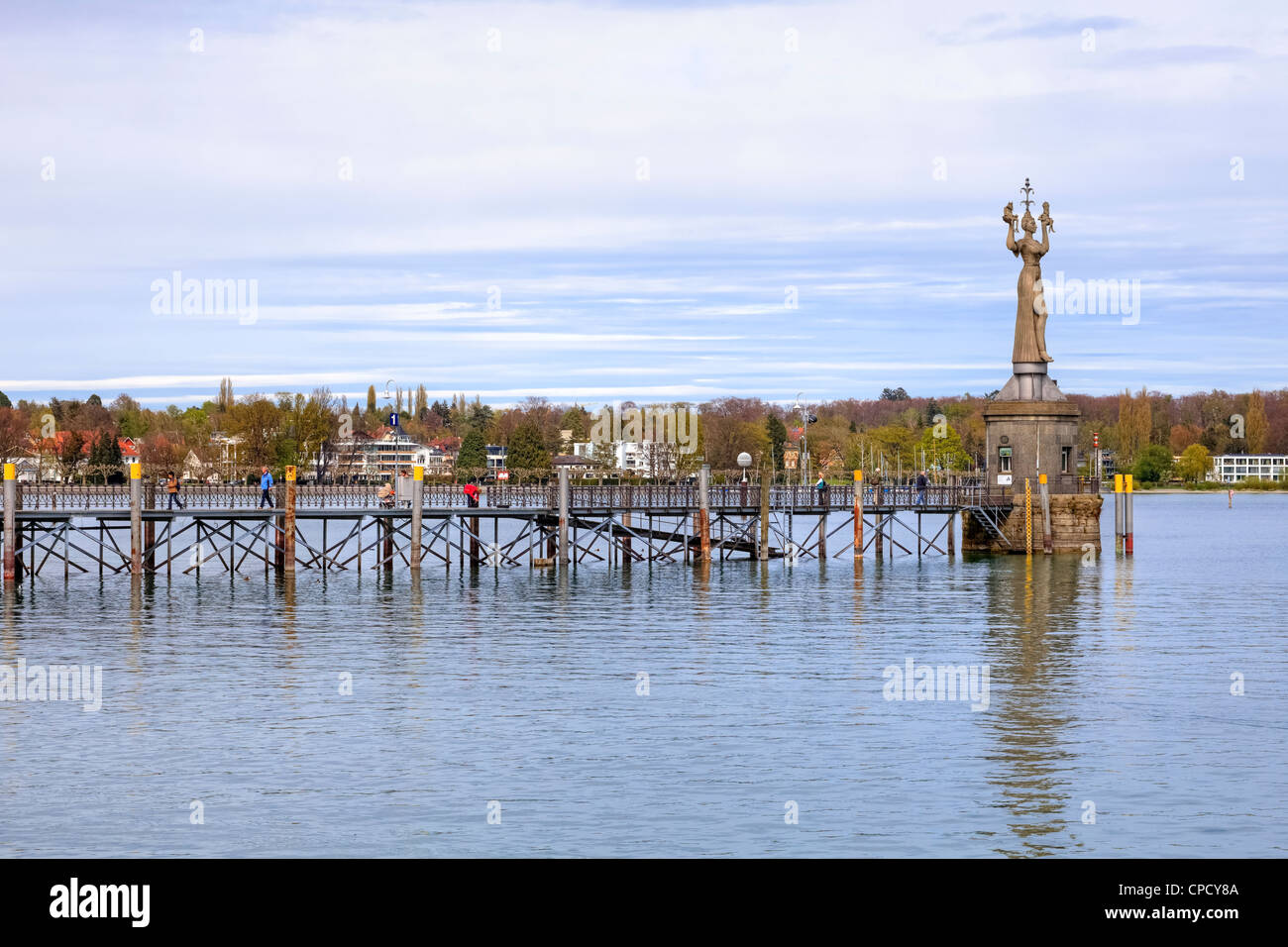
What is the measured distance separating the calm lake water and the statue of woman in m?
22.1

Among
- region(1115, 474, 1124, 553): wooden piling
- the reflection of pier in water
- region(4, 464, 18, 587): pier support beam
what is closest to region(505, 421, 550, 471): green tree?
region(1115, 474, 1124, 553): wooden piling

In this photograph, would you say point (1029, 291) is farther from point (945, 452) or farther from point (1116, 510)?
point (945, 452)

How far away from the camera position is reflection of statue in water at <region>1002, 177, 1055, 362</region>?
73.3 m

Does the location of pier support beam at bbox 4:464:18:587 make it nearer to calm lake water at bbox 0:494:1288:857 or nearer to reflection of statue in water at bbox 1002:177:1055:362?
calm lake water at bbox 0:494:1288:857

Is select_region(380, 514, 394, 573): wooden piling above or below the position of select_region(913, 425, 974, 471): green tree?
below

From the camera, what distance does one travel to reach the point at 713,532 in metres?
101

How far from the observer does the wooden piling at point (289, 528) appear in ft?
186

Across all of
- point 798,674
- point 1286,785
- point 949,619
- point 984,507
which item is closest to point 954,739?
point 1286,785

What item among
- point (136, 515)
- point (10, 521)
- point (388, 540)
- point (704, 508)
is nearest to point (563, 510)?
point (704, 508)

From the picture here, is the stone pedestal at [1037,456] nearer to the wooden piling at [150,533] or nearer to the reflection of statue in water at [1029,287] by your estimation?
the reflection of statue in water at [1029,287]

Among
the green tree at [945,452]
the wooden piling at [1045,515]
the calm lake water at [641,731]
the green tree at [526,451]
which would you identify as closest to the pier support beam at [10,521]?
the calm lake water at [641,731]

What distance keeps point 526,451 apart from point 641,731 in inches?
5673
